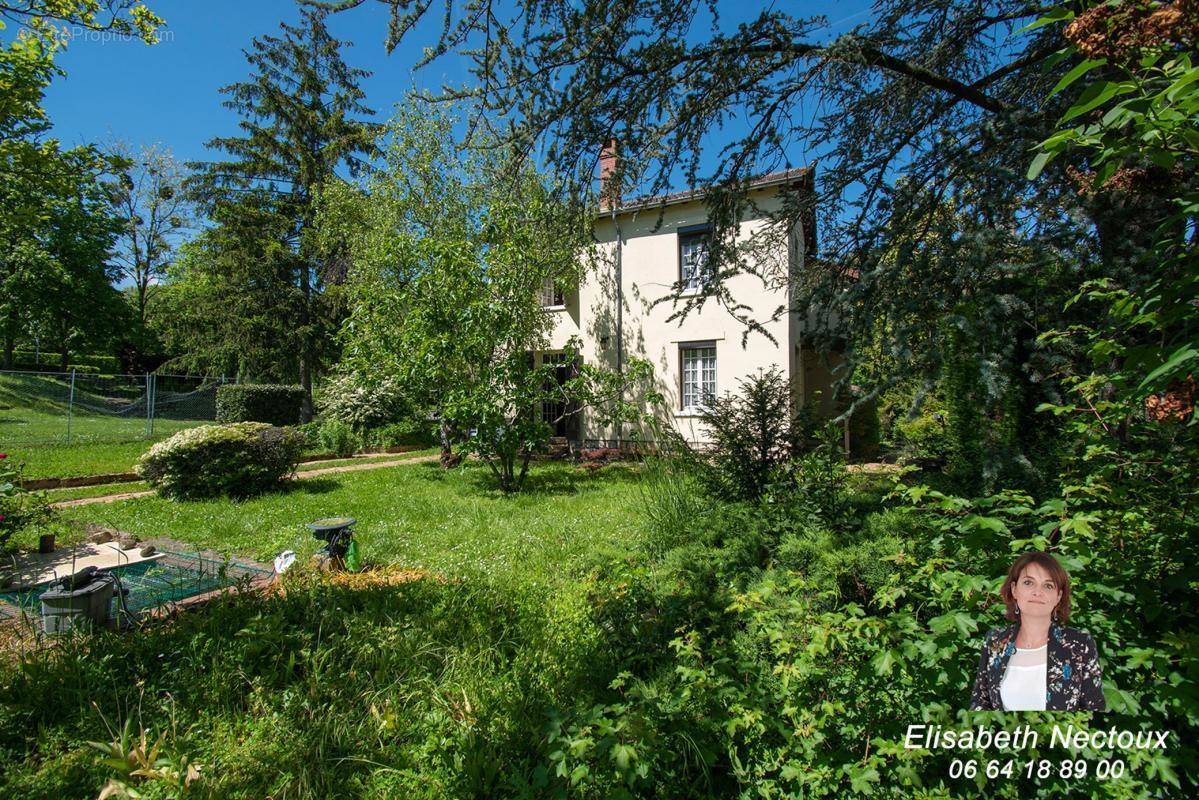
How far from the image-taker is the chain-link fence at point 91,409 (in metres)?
13.9

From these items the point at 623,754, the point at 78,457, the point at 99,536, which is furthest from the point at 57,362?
the point at 623,754

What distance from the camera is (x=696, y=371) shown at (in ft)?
45.6

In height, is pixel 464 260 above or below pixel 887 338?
above

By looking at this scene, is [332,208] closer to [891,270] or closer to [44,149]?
[44,149]

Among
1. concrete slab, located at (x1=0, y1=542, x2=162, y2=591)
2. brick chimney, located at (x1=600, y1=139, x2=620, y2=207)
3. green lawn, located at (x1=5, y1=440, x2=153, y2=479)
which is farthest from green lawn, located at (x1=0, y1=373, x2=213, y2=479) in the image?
brick chimney, located at (x1=600, y1=139, x2=620, y2=207)

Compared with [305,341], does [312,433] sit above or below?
below

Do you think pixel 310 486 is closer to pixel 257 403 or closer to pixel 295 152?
pixel 257 403

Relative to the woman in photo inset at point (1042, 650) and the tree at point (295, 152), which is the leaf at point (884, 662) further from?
the tree at point (295, 152)

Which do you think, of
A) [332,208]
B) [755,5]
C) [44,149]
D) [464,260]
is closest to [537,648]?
[755,5]

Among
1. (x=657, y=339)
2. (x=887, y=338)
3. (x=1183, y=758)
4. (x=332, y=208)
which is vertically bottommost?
(x=1183, y=758)

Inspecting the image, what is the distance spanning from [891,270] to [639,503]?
4491mm

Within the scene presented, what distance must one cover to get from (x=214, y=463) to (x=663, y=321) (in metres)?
9.29

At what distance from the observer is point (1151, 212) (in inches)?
111

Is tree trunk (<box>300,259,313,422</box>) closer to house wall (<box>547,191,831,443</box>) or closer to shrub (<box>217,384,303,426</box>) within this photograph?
shrub (<box>217,384,303,426</box>)
